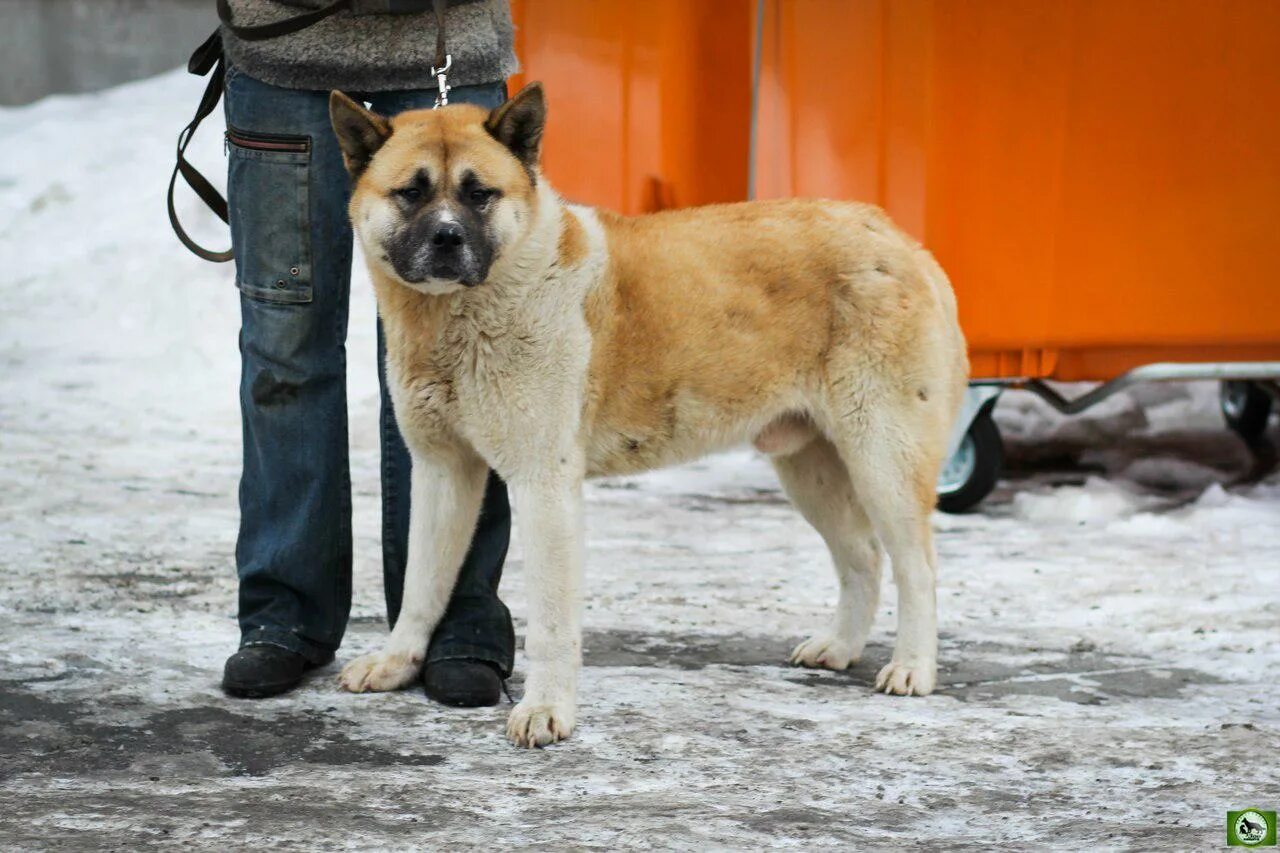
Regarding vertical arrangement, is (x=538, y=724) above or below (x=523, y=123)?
below

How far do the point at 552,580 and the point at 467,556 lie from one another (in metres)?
0.44

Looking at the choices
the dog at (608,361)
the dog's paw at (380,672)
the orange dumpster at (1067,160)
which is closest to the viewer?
the dog at (608,361)

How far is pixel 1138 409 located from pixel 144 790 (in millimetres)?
5715

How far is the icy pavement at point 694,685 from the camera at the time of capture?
101 inches

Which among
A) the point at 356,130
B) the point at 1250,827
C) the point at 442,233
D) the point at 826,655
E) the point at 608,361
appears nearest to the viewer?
the point at 1250,827

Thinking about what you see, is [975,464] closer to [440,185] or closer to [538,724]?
[538,724]

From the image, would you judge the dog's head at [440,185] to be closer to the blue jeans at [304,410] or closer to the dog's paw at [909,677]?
the blue jeans at [304,410]

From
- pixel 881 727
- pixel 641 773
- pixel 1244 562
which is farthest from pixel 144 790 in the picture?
pixel 1244 562

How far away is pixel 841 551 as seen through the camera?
11.8ft

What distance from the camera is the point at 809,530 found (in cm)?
518

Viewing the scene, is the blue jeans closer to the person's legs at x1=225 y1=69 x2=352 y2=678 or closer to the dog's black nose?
the person's legs at x1=225 y1=69 x2=352 y2=678

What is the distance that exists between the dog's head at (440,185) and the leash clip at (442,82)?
5.9 inches

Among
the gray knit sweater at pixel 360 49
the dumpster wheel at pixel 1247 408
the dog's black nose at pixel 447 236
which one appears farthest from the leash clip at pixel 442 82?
the dumpster wheel at pixel 1247 408

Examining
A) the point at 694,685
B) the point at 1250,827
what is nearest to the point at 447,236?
the point at 694,685
